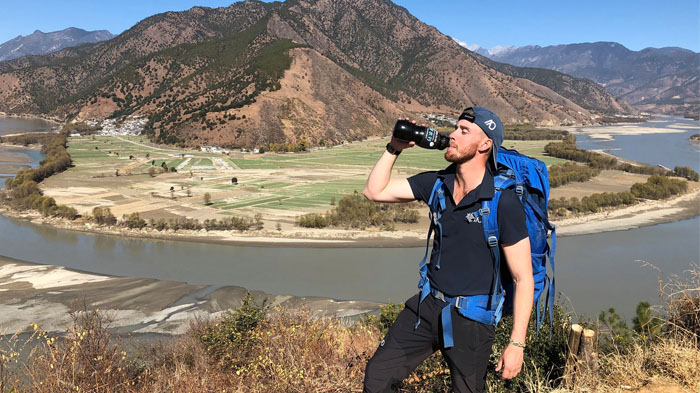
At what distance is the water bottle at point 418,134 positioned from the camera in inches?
101

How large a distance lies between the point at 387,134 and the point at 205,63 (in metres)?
69.5

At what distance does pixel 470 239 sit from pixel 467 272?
0.66 feet

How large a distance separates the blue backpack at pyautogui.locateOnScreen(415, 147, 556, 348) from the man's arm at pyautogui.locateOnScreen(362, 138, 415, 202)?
33 cm

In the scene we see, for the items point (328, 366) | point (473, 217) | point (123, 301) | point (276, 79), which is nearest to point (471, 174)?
point (473, 217)

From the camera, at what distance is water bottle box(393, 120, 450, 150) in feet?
8.38

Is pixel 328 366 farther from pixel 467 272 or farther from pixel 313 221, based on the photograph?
pixel 313 221

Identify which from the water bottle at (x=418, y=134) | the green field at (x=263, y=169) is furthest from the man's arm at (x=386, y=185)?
the green field at (x=263, y=169)

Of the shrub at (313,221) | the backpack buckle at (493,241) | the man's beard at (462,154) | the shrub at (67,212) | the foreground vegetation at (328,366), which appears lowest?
the shrub at (313,221)

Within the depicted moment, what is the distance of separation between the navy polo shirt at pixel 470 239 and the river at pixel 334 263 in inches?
635

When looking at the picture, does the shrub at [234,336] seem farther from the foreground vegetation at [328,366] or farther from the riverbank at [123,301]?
the riverbank at [123,301]

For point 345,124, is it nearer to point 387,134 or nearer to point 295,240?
point 387,134

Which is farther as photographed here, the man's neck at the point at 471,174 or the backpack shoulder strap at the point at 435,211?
the backpack shoulder strap at the point at 435,211

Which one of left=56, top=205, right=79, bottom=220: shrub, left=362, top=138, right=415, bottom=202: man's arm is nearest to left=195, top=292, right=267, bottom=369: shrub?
left=362, top=138, right=415, bottom=202: man's arm

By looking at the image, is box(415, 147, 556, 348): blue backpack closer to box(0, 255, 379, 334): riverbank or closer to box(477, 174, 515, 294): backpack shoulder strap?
box(477, 174, 515, 294): backpack shoulder strap
